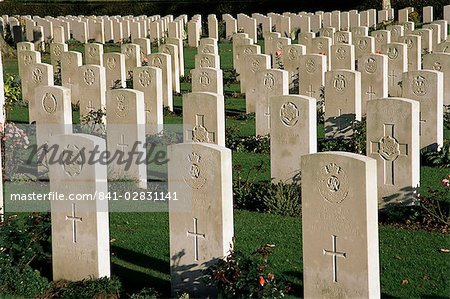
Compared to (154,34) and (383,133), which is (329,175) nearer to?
(383,133)

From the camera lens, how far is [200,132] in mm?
→ 10945

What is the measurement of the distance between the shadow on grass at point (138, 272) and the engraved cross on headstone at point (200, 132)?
2.25m

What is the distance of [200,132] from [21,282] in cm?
365

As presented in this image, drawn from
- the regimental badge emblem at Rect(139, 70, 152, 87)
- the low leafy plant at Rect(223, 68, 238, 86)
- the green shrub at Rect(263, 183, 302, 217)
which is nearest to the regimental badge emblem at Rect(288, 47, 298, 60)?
the low leafy plant at Rect(223, 68, 238, 86)

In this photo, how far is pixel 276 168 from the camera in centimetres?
1086

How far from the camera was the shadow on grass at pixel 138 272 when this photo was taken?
8133mm

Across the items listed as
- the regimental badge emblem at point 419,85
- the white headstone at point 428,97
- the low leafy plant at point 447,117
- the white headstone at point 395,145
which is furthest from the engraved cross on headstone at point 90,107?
the low leafy plant at point 447,117

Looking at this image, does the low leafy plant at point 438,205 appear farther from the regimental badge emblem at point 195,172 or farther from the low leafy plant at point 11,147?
the low leafy plant at point 11,147

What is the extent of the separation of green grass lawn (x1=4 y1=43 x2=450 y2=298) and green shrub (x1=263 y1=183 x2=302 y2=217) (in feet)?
0.47

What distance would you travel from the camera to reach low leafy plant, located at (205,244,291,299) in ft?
23.3

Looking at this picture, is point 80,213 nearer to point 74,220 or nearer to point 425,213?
point 74,220

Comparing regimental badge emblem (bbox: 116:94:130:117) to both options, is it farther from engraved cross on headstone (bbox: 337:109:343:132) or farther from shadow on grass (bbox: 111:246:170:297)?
engraved cross on headstone (bbox: 337:109:343:132)

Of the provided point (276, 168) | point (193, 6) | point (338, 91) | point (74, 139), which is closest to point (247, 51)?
point (338, 91)

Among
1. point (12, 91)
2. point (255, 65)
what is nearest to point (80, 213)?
point (255, 65)
